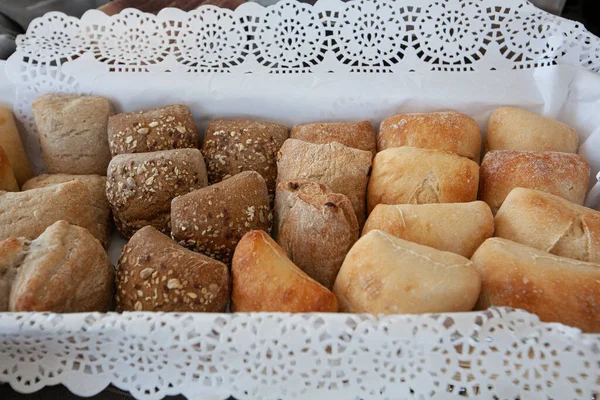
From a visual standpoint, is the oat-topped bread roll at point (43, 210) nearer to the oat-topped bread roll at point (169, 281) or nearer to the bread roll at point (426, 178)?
the oat-topped bread roll at point (169, 281)

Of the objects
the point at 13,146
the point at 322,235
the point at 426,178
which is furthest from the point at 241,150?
the point at 13,146

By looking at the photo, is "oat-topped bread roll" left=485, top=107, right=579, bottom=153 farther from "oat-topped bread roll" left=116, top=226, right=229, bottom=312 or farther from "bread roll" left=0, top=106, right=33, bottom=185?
"bread roll" left=0, top=106, right=33, bottom=185

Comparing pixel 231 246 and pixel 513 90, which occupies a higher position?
pixel 513 90

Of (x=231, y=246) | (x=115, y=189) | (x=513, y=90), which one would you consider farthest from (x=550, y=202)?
(x=115, y=189)

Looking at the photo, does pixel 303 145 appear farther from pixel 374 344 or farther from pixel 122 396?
pixel 122 396

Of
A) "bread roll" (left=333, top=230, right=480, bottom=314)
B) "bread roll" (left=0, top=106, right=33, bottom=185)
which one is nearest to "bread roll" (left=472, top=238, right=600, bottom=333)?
"bread roll" (left=333, top=230, right=480, bottom=314)

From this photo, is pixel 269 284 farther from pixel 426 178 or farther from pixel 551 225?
pixel 551 225

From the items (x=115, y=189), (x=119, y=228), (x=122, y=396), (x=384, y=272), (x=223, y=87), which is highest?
(x=223, y=87)
